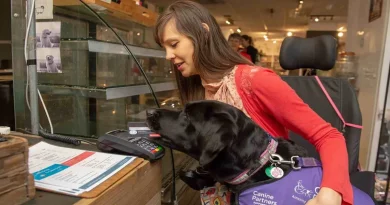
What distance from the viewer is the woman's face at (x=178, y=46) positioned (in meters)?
0.99

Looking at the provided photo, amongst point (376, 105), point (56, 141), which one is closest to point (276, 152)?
point (56, 141)

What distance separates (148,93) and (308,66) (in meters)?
0.84

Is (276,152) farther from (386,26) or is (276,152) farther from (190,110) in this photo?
(386,26)

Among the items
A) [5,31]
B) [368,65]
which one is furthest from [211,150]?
[5,31]

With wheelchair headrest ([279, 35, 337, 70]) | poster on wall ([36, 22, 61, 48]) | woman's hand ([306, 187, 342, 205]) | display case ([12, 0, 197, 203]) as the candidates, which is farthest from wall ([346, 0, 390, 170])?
poster on wall ([36, 22, 61, 48])

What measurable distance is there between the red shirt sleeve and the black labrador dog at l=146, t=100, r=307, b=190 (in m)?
0.09

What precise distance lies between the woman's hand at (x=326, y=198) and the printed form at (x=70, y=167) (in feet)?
1.54

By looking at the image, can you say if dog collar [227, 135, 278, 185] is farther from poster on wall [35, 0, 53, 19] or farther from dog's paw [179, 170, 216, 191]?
poster on wall [35, 0, 53, 19]

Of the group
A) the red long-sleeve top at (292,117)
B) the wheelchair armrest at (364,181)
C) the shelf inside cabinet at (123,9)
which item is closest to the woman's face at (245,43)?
the shelf inside cabinet at (123,9)

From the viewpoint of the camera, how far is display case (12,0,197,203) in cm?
122

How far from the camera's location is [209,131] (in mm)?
822

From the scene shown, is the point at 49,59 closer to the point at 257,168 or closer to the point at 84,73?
the point at 84,73

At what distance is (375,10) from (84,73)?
8.12 ft

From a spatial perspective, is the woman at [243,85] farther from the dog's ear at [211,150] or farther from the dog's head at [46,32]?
the dog's head at [46,32]
